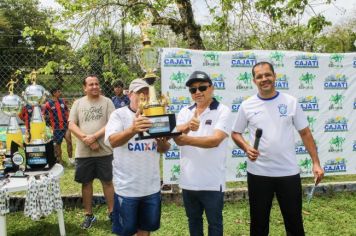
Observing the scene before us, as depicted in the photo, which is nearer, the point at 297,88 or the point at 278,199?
the point at 278,199

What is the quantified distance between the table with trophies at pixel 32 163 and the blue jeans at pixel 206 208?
1310 millimetres

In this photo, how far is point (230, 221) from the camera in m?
4.52

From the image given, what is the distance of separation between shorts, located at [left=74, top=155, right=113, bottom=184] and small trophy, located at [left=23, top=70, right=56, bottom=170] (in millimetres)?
617

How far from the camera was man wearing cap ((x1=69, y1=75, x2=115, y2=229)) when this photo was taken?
13.9 ft

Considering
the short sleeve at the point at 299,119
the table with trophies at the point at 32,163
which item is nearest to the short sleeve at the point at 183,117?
the short sleeve at the point at 299,119

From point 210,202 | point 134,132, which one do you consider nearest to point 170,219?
point 210,202

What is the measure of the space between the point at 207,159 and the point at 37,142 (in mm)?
1681

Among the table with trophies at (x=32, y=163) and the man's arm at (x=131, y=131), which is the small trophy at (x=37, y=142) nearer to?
the table with trophies at (x=32, y=163)

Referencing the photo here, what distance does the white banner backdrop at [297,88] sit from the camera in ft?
16.3

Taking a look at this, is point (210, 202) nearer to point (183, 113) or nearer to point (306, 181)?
point (183, 113)

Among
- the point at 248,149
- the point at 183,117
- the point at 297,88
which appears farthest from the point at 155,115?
the point at 297,88

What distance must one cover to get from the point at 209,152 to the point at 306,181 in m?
3.55

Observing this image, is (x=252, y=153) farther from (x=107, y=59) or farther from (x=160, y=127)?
(x=107, y=59)

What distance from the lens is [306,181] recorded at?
5871mm
